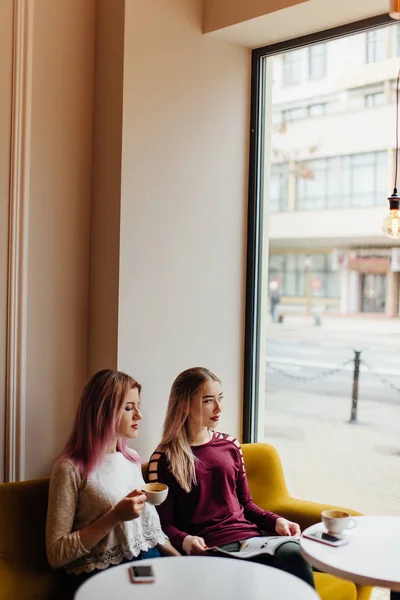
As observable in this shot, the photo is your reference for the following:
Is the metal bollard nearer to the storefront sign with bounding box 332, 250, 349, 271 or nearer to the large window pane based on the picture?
the large window pane

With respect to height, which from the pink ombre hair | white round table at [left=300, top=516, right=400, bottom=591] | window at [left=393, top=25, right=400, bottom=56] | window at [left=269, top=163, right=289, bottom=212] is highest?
window at [left=393, top=25, right=400, bottom=56]

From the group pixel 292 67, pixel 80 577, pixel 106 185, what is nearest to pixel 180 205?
pixel 106 185

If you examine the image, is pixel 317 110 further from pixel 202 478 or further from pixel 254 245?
pixel 202 478

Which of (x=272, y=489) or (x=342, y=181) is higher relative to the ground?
(x=342, y=181)

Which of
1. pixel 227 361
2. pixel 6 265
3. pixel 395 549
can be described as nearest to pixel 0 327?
pixel 6 265

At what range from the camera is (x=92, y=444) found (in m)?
2.43

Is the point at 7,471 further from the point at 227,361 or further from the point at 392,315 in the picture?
the point at 392,315

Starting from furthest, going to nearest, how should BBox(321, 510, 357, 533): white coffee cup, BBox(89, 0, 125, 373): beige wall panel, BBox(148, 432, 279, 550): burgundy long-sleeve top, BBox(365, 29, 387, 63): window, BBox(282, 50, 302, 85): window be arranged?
BBox(282, 50, 302, 85): window → BBox(365, 29, 387, 63): window → BBox(89, 0, 125, 373): beige wall panel → BBox(148, 432, 279, 550): burgundy long-sleeve top → BBox(321, 510, 357, 533): white coffee cup

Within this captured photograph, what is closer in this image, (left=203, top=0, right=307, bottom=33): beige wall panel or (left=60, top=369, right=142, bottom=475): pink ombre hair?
(left=60, top=369, right=142, bottom=475): pink ombre hair

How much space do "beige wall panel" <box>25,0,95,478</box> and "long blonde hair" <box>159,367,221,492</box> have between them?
54 centimetres

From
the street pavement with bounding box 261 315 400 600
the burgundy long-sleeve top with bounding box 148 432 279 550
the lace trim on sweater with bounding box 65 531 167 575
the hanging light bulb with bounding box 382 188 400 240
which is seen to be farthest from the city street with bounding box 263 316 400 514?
the lace trim on sweater with bounding box 65 531 167 575

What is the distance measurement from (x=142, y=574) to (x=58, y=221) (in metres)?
1.63

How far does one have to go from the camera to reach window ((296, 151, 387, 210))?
10.6ft

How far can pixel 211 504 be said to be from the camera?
2.73m
